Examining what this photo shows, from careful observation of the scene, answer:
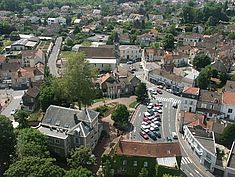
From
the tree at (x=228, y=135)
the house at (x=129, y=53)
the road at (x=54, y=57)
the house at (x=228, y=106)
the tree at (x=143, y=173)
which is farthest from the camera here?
the house at (x=129, y=53)

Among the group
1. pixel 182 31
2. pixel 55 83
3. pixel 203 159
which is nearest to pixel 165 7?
pixel 182 31

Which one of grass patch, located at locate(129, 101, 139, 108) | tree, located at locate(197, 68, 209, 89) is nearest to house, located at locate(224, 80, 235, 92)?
tree, located at locate(197, 68, 209, 89)

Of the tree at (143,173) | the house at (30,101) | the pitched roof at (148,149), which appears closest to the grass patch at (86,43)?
the house at (30,101)

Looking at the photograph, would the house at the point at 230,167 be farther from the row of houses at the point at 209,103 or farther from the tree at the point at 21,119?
the tree at the point at 21,119

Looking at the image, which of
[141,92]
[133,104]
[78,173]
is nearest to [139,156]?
[78,173]

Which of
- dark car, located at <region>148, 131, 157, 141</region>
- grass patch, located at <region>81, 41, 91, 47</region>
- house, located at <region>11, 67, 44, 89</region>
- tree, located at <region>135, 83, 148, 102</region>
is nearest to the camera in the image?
dark car, located at <region>148, 131, 157, 141</region>

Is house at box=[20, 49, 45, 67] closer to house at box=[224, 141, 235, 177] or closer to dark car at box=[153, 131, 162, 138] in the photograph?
dark car at box=[153, 131, 162, 138]

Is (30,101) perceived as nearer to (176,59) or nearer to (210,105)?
(210,105)
